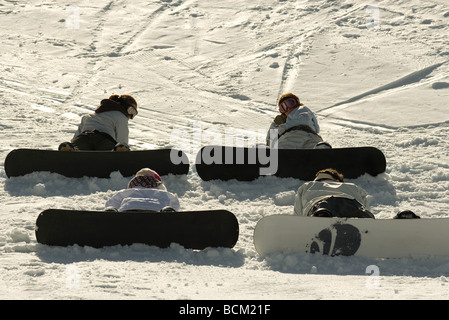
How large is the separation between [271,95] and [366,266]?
6709mm

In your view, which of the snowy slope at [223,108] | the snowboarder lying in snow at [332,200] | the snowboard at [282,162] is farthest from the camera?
the snowboard at [282,162]

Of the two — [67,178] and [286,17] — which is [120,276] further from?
[286,17]

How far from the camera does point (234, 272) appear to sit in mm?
4461

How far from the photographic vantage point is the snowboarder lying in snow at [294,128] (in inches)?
283

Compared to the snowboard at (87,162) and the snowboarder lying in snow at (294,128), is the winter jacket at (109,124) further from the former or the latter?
the snowboarder lying in snow at (294,128)

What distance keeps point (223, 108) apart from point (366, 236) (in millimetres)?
5972

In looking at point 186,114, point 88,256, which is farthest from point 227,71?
point 88,256

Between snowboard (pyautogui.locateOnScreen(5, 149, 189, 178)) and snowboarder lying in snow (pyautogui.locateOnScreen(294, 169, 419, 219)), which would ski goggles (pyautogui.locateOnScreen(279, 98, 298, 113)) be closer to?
snowboard (pyautogui.locateOnScreen(5, 149, 189, 178))

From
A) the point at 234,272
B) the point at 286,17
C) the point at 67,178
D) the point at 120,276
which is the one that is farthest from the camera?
the point at 286,17

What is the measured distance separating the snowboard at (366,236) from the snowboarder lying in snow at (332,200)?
14 cm

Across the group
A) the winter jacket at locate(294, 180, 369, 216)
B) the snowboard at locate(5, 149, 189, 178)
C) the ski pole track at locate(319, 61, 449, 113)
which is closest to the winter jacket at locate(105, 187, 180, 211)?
the winter jacket at locate(294, 180, 369, 216)

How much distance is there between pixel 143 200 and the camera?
5.34 m

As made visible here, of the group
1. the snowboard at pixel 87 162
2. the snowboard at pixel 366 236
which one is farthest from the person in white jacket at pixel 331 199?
the snowboard at pixel 87 162

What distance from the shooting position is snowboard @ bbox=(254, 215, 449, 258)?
4.75 m
